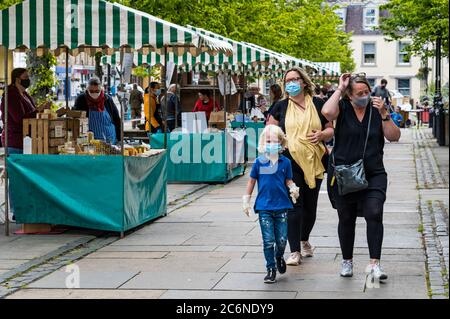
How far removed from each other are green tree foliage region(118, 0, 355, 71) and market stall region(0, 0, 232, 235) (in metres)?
12.7

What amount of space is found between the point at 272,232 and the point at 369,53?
81.7m

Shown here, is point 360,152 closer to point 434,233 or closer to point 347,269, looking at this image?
point 347,269

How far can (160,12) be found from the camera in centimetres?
2539

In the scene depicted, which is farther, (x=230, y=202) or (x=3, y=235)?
(x=230, y=202)

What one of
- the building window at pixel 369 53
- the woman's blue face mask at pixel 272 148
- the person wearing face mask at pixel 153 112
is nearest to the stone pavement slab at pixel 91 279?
the woman's blue face mask at pixel 272 148

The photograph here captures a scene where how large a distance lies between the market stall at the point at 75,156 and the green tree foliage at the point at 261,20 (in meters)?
12.7

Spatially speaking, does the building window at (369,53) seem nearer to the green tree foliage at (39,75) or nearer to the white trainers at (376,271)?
the green tree foliage at (39,75)

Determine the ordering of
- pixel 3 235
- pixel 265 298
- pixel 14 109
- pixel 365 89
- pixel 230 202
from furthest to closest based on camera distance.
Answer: pixel 230 202
pixel 14 109
pixel 3 235
pixel 365 89
pixel 265 298

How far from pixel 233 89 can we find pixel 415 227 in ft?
54.4

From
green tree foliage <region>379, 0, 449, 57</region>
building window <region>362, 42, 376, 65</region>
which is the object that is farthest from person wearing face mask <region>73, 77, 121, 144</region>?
building window <region>362, 42, 376, 65</region>

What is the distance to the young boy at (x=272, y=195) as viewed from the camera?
868cm

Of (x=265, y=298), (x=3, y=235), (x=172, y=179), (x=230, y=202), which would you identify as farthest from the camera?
(x=172, y=179)
